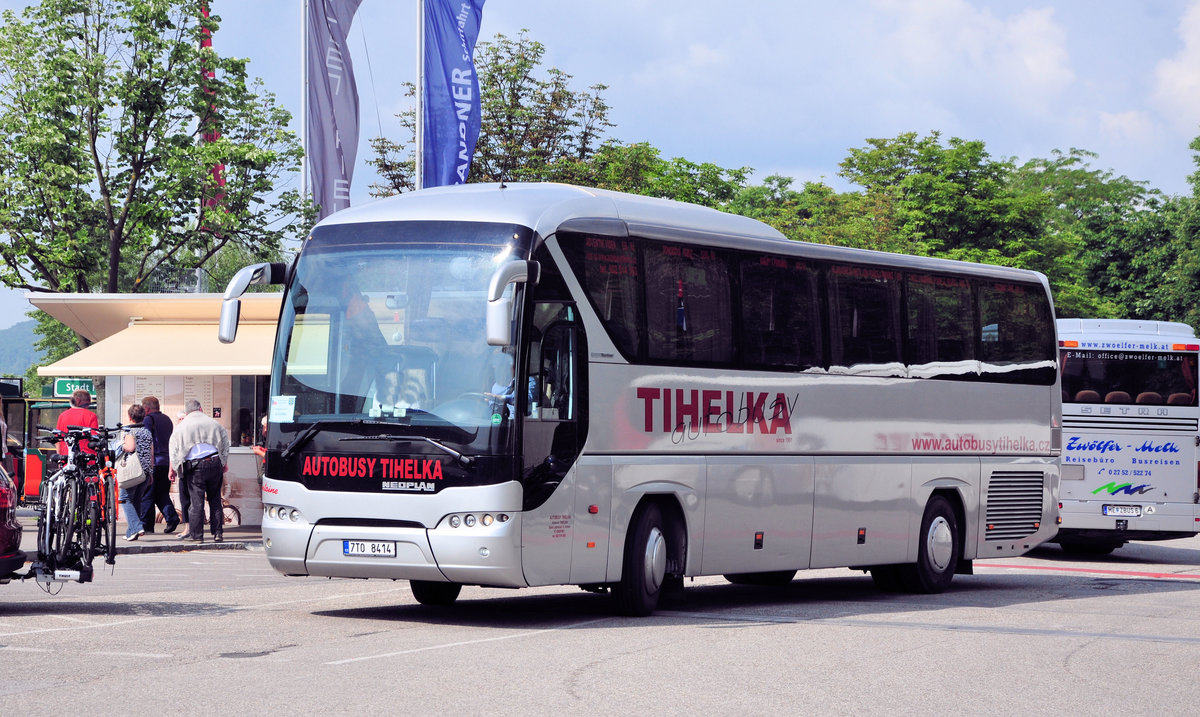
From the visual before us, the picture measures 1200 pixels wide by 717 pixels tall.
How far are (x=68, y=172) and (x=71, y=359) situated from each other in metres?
4.59

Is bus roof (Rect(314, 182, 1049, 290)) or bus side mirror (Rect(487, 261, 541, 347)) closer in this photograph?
bus side mirror (Rect(487, 261, 541, 347))

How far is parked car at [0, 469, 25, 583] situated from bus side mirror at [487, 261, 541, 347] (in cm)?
394

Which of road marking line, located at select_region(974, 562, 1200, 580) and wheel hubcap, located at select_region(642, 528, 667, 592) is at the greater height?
wheel hubcap, located at select_region(642, 528, 667, 592)

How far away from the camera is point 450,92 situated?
3166cm

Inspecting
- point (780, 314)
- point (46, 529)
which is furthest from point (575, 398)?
point (46, 529)

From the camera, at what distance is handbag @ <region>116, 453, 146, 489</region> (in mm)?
22484

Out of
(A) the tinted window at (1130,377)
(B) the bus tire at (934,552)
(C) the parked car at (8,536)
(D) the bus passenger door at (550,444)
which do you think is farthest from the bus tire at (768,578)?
(C) the parked car at (8,536)

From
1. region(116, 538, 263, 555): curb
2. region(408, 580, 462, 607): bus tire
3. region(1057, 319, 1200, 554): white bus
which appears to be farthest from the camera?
region(1057, 319, 1200, 554): white bus

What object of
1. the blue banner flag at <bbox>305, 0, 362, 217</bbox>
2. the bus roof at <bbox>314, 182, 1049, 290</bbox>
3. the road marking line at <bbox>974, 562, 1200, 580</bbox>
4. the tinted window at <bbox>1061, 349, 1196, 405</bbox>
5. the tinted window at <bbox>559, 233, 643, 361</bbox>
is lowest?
the road marking line at <bbox>974, 562, 1200, 580</bbox>

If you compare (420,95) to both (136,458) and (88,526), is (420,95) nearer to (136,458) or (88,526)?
(136,458)

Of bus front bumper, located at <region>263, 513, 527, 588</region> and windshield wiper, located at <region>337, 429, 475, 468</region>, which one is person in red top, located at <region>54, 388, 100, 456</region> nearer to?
bus front bumper, located at <region>263, 513, 527, 588</region>

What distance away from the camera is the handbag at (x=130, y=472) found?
73.8 ft

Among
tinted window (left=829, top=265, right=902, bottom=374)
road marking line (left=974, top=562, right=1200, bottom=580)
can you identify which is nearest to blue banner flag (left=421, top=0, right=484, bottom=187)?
road marking line (left=974, top=562, right=1200, bottom=580)

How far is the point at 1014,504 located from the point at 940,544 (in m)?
1.55
